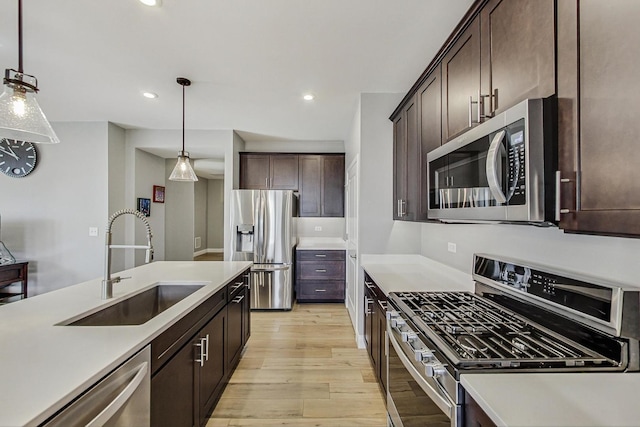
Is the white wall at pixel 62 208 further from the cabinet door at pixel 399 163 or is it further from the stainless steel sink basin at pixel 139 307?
the cabinet door at pixel 399 163

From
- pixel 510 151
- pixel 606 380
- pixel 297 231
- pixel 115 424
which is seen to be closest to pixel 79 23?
pixel 115 424

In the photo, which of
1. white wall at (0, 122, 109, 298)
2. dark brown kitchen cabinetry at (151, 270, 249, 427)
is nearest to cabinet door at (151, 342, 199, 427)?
dark brown kitchen cabinetry at (151, 270, 249, 427)

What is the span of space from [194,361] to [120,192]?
363 centimetres

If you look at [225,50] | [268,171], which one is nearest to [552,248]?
[225,50]

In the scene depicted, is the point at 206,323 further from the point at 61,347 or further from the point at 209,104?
the point at 209,104

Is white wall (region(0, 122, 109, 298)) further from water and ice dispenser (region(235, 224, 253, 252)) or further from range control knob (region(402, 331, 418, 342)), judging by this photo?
range control knob (region(402, 331, 418, 342))

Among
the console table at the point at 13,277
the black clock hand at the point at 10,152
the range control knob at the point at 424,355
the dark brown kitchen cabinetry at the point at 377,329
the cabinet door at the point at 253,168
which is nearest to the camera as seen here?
the range control knob at the point at 424,355

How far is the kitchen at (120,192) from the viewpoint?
287 centimetres

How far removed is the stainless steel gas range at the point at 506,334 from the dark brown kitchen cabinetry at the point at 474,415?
19 millimetres

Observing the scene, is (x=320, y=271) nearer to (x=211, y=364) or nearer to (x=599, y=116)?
(x=211, y=364)

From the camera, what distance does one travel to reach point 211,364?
1.87m

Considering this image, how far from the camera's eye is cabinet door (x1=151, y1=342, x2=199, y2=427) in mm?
1225

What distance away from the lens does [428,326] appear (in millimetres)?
1225

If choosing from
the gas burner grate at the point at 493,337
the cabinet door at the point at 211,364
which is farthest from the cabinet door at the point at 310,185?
the gas burner grate at the point at 493,337
